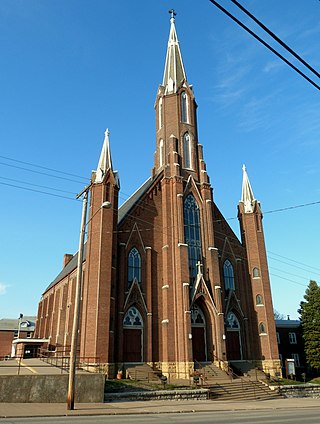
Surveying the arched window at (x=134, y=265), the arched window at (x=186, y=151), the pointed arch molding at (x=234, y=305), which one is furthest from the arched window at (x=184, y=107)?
the pointed arch molding at (x=234, y=305)

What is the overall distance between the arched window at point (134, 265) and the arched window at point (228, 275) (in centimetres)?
930

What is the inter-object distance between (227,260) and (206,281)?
5.13 meters

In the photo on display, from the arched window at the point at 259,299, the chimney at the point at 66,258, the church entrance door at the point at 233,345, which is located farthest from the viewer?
the chimney at the point at 66,258

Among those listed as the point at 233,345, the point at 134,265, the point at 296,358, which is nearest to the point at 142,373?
the point at 134,265

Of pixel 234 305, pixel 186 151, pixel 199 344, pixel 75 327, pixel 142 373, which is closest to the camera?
pixel 75 327

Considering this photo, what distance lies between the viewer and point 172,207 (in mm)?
34625

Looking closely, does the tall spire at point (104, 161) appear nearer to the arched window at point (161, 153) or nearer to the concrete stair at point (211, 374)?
the arched window at point (161, 153)

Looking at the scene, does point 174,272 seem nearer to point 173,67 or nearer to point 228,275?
point 228,275

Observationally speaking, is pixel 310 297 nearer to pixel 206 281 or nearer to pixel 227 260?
pixel 227 260

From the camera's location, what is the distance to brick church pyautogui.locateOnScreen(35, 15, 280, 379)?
2883 centimetres

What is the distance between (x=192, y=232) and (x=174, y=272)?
5.14 meters

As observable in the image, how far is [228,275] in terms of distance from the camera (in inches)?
1441

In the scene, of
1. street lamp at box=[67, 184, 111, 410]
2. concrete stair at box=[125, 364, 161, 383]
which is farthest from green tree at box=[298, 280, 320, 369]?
street lamp at box=[67, 184, 111, 410]

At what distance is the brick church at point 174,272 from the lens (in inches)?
1135
